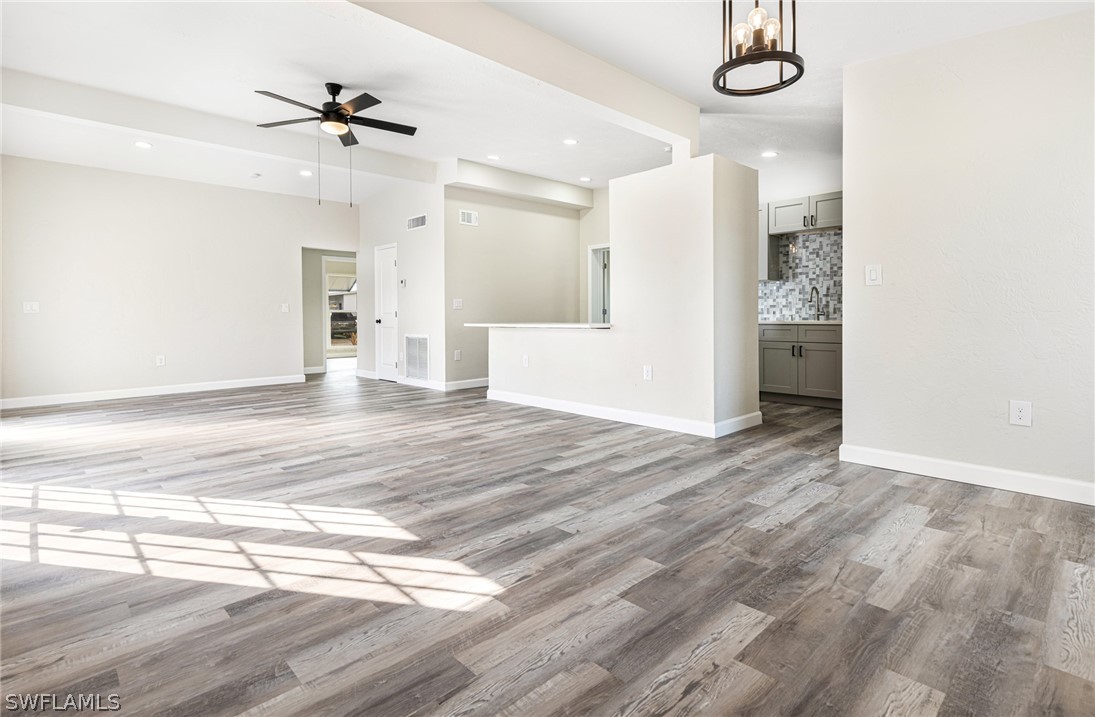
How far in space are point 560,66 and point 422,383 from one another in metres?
4.80

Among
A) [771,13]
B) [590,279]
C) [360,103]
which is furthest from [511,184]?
[771,13]

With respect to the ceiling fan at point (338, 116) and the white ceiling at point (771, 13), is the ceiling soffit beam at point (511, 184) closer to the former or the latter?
the ceiling fan at point (338, 116)

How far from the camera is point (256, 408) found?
565cm

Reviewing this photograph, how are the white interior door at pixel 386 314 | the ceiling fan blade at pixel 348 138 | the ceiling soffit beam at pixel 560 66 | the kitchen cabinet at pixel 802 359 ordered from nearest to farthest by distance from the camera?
the ceiling soffit beam at pixel 560 66 < the ceiling fan blade at pixel 348 138 < the kitchen cabinet at pixel 802 359 < the white interior door at pixel 386 314

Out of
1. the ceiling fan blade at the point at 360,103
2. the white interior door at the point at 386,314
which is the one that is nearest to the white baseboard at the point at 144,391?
the white interior door at the point at 386,314

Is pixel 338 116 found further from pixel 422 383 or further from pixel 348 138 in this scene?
pixel 422 383

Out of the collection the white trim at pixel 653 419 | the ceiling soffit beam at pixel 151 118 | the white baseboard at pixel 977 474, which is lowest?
the white baseboard at pixel 977 474

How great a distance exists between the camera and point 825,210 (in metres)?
5.90

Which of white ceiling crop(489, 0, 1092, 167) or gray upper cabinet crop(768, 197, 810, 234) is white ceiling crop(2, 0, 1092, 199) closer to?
white ceiling crop(489, 0, 1092, 167)

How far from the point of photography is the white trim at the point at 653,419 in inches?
165

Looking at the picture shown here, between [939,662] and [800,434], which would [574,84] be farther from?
[939,662]

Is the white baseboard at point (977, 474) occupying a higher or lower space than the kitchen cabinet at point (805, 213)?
lower

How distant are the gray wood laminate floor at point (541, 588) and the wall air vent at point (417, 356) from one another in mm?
3733

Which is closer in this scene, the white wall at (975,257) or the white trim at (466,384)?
the white wall at (975,257)
